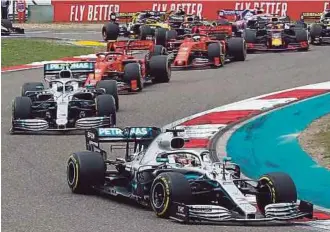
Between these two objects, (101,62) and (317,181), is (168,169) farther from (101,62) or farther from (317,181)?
(101,62)

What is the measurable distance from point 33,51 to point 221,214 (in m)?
23.3

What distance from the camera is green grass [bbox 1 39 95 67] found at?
29.7m

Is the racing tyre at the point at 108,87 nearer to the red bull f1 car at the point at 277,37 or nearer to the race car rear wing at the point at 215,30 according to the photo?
the race car rear wing at the point at 215,30

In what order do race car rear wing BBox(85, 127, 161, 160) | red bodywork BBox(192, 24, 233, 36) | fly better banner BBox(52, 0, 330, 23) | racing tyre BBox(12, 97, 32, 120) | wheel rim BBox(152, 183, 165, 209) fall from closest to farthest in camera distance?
wheel rim BBox(152, 183, 165, 209) < race car rear wing BBox(85, 127, 161, 160) < racing tyre BBox(12, 97, 32, 120) < red bodywork BBox(192, 24, 233, 36) < fly better banner BBox(52, 0, 330, 23)

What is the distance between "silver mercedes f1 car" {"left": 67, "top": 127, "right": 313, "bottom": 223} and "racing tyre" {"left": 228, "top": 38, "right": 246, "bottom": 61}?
644 inches

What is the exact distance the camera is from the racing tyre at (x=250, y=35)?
30.2 meters

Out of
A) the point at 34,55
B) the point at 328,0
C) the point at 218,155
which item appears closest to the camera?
the point at 218,155

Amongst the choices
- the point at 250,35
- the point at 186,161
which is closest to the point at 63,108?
the point at 186,161

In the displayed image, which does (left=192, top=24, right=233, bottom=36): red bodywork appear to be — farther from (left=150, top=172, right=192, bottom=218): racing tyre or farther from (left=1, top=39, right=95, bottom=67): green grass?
(left=150, top=172, right=192, bottom=218): racing tyre

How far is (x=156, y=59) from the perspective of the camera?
74.5ft

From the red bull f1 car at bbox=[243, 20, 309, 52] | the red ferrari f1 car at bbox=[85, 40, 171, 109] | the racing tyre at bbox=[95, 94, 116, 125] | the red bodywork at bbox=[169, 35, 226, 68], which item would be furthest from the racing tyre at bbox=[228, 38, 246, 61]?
the racing tyre at bbox=[95, 94, 116, 125]

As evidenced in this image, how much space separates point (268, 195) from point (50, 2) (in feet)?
130

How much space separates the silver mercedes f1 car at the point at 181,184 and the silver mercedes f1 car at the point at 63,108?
172 inches

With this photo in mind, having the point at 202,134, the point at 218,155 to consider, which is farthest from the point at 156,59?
the point at 218,155
